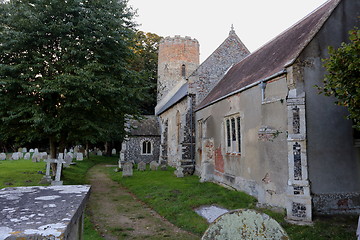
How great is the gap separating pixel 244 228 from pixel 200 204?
670 centimetres

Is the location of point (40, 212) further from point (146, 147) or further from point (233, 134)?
point (146, 147)

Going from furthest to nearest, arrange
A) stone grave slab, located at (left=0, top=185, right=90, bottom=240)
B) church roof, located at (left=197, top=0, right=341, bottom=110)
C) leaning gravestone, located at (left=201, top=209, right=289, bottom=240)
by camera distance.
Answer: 1. church roof, located at (left=197, top=0, right=341, bottom=110)
2. leaning gravestone, located at (left=201, top=209, right=289, bottom=240)
3. stone grave slab, located at (left=0, top=185, right=90, bottom=240)

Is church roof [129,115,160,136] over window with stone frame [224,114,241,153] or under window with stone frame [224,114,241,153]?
over

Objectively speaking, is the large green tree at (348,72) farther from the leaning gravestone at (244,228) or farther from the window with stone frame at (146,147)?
the window with stone frame at (146,147)

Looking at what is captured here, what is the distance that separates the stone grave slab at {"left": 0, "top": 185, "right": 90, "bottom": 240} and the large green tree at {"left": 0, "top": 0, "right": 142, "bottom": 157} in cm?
666

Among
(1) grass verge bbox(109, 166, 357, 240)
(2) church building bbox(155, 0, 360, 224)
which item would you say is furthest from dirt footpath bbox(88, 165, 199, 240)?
(2) church building bbox(155, 0, 360, 224)

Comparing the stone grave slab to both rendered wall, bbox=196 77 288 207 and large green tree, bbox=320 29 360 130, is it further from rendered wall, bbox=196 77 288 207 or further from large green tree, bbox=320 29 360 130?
rendered wall, bbox=196 77 288 207

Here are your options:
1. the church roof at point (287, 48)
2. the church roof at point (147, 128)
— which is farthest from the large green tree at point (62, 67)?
the church roof at point (147, 128)

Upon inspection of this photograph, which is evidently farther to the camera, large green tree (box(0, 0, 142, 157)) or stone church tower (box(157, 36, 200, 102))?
stone church tower (box(157, 36, 200, 102))

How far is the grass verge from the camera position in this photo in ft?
21.9

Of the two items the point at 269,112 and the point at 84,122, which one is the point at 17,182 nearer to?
the point at 84,122

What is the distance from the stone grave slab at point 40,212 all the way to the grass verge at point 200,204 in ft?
14.4

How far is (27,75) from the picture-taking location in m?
10.3

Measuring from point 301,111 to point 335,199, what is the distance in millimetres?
2850
